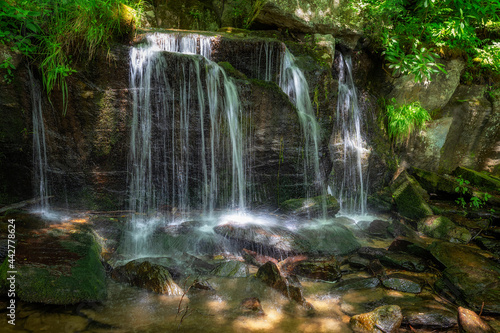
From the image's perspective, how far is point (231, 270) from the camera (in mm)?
3553

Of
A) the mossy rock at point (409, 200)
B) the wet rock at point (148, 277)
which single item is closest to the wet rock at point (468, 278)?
the mossy rock at point (409, 200)

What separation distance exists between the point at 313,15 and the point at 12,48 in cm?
588

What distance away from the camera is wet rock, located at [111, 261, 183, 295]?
3.04 m

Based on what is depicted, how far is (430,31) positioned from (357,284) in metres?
6.41

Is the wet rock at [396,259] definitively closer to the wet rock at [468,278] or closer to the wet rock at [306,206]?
the wet rock at [468,278]

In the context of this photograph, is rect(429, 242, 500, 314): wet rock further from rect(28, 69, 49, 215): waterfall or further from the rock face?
rect(28, 69, 49, 215): waterfall

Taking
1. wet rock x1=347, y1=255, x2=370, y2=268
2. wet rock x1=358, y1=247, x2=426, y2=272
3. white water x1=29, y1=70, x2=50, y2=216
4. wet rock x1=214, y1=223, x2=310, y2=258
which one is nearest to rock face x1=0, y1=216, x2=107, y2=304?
white water x1=29, y1=70, x2=50, y2=216

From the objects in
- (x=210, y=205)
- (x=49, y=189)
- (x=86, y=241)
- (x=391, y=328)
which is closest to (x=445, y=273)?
(x=391, y=328)

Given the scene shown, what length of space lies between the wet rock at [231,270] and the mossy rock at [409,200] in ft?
14.1

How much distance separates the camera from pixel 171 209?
5.18 m

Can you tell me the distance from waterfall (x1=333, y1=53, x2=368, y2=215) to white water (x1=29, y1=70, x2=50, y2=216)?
579 cm

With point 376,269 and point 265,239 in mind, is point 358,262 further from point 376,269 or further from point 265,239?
point 265,239

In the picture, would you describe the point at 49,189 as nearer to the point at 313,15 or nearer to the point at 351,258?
the point at 351,258

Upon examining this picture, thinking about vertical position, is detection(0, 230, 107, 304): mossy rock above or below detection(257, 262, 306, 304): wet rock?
above
